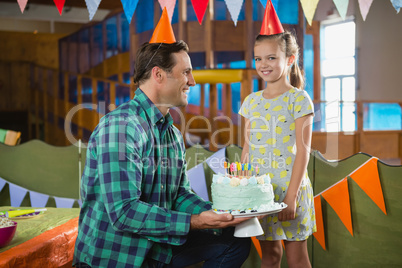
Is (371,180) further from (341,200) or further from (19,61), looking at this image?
(19,61)

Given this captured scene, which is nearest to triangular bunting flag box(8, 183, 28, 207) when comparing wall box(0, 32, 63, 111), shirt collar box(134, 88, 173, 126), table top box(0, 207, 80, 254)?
table top box(0, 207, 80, 254)

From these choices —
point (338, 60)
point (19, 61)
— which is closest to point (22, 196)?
point (19, 61)

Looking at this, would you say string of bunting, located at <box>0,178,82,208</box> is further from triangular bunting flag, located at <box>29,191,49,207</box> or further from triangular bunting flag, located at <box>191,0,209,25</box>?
triangular bunting flag, located at <box>191,0,209,25</box>

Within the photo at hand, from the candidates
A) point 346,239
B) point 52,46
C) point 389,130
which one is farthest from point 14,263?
point 52,46

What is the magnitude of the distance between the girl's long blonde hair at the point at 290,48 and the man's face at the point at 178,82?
486mm

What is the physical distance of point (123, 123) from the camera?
5.17 ft

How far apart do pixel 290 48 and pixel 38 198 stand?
2.24 metres

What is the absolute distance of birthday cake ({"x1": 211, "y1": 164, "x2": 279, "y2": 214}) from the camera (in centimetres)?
172

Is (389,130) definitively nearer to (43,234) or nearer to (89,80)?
(89,80)

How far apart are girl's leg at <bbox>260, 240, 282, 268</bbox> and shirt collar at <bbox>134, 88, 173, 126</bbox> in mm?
820

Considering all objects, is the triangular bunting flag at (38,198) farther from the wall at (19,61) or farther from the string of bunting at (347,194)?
the wall at (19,61)

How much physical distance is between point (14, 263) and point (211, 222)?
2.25ft

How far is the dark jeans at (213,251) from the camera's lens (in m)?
1.76

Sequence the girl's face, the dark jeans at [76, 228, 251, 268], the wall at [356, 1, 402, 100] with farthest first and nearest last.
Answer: the wall at [356, 1, 402, 100]
the girl's face
the dark jeans at [76, 228, 251, 268]
